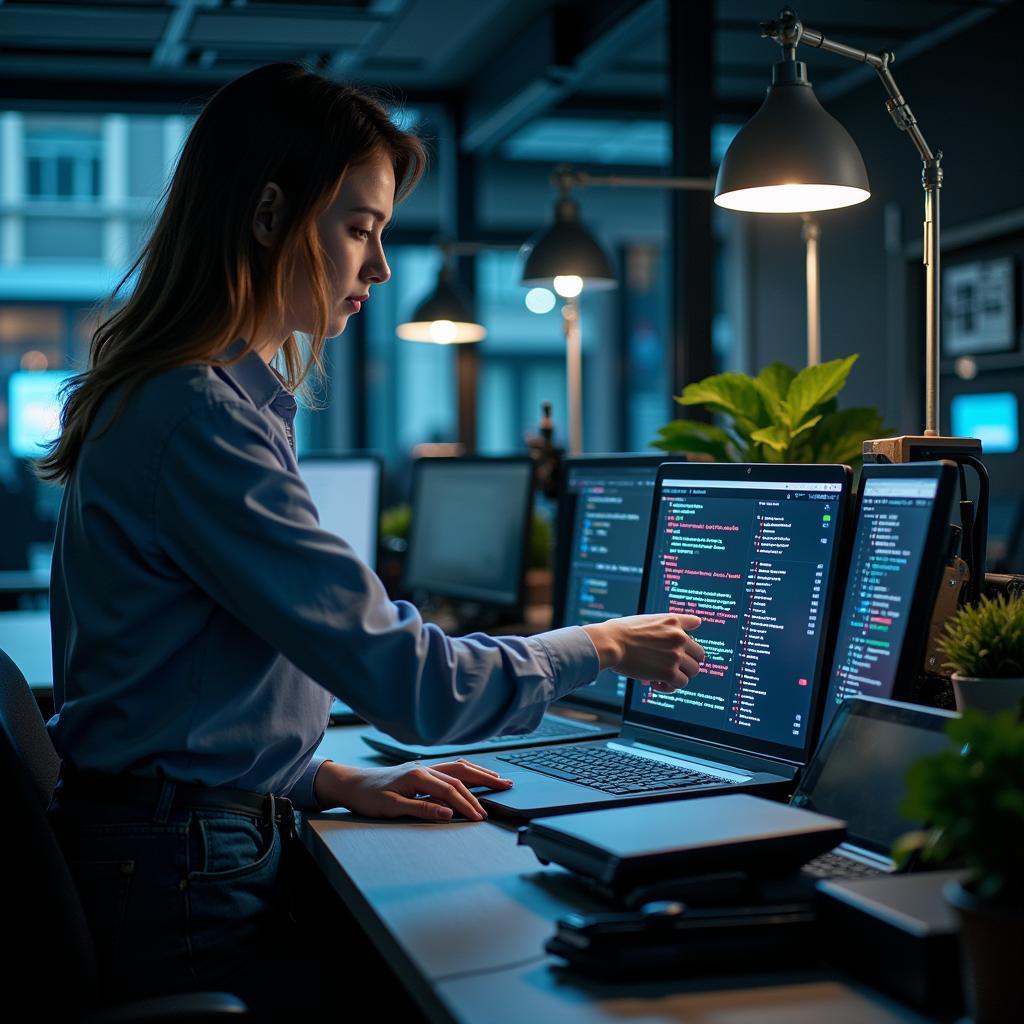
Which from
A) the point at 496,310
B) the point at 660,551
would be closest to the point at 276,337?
the point at 660,551

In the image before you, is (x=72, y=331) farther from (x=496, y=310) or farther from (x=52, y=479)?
(x=52, y=479)

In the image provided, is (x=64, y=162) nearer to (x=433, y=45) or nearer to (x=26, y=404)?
(x=26, y=404)

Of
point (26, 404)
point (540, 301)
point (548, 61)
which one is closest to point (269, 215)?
point (548, 61)

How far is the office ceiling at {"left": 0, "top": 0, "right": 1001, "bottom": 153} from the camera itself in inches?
167

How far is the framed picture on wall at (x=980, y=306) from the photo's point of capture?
4996 mm

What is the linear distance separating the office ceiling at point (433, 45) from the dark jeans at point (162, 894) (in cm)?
321

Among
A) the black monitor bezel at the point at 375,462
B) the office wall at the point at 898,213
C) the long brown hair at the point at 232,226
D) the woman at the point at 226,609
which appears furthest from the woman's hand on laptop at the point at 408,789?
the office wall at the point at 898,213

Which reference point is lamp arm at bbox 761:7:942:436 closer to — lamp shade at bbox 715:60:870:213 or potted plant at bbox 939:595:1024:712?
lamp shade at bbox 715:60:870:213

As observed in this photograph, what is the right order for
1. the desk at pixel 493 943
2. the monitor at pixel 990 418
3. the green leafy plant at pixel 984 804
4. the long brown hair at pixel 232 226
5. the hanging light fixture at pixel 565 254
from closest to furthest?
the green leafy plant at pixel 984 804
the desk at pixel 493 943
the long brown hair at pixel 232 226
the hanging light fixture at pixel 565 254
the monitor at pixel 990 418

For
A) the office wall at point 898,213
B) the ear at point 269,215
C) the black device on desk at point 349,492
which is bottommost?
the black device on desk at point 349,492

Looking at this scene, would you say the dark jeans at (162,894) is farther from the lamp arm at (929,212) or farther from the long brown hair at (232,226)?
the lamp arm at (929,212)

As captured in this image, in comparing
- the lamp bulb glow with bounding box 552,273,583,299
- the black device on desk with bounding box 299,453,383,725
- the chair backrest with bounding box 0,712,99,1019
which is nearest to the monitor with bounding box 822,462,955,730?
the chair backrest with bounding box 0,712,99,1019

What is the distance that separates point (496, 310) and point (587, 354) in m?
1.09

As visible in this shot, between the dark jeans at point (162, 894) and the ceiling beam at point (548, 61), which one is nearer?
the dark jeans at point (162, 894)
